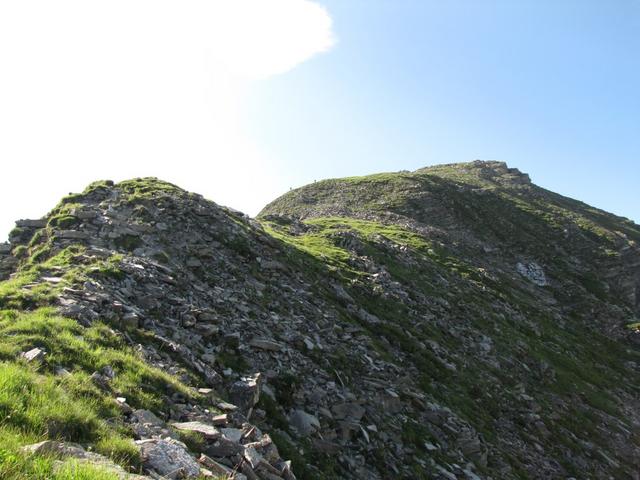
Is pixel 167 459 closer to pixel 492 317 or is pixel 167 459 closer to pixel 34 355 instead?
pixel 34 355

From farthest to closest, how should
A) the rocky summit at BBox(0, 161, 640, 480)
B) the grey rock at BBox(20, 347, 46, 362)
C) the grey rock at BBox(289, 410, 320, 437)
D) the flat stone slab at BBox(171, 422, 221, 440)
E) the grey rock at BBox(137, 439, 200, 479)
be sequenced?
the grey rock at BBox(289, 410, 320, 437)
the grey rock at BBox(20, 347, 46, 362)
the flat stone slab at BBox(171, 422, 221, 440)
the rocky summit at BBox(0, 161, 640, 480)
the grey rock at BBox(137, 439, 200, 479)

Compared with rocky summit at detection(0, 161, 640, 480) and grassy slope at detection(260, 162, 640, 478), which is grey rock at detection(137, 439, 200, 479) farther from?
grassy slope at detection(260, 162, 640, 478)

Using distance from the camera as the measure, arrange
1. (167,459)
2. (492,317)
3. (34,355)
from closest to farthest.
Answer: (167,459)
(34,355)
(492,317)

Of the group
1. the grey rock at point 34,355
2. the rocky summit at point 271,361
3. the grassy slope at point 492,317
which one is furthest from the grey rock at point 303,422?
the grey rock at point 34,355

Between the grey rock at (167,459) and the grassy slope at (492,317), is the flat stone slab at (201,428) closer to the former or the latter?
the grey rock at (167,459)

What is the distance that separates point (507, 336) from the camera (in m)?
31.2

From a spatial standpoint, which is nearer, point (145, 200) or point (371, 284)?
point (145, 200)

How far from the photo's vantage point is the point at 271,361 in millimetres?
A: 15555

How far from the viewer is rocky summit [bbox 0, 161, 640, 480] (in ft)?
27.3

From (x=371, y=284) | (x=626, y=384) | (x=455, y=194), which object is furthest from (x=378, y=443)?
(x=455, y=194)

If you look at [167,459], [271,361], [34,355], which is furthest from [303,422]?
[34,355]

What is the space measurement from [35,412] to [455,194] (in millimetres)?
75681

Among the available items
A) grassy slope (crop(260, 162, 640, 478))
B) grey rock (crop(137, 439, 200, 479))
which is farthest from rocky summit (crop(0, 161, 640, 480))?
grassy slope (crop(260, 162, 640, 478))

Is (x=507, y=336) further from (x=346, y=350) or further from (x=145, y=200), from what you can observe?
(x=145, y=200)
